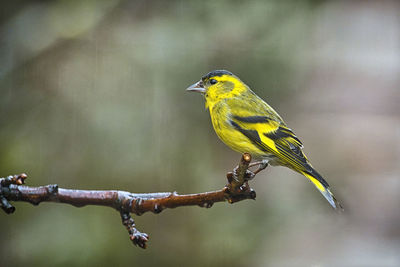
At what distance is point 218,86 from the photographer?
2.94ft

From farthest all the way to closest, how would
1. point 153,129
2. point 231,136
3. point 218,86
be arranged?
point 153,129, point 218,86, point 231,136

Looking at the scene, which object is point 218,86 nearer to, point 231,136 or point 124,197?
point 231,136

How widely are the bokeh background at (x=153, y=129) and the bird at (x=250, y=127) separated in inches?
22.8

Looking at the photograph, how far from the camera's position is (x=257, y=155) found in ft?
2.56

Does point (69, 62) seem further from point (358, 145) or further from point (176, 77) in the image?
point (358, 145)

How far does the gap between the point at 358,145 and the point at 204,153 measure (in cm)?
81

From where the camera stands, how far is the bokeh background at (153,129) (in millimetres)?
1310

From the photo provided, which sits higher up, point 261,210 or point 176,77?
point 176,77

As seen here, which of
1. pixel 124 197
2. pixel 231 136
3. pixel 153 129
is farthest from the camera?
pixel 153 129

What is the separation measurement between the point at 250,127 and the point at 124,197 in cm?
26

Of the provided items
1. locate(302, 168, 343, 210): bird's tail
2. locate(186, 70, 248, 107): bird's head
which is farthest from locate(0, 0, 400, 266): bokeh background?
locate(302, 168, 343, 210): bird's tail

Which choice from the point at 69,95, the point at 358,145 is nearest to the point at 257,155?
the point at 69,95

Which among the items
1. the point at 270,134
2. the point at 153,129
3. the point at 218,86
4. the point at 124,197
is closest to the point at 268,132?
the point at 270,134

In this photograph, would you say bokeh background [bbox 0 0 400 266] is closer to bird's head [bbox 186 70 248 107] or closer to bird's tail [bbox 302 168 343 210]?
bird's head [bbox 186 70 248 107]
